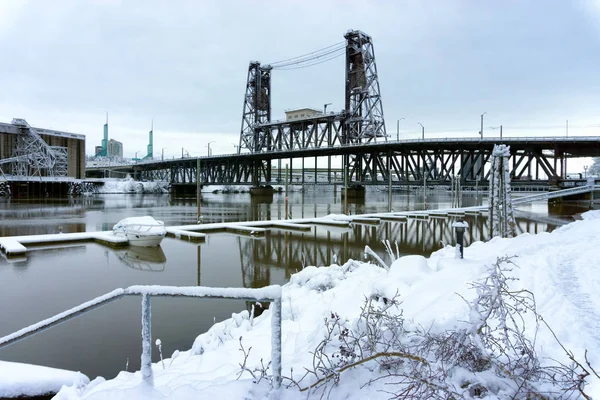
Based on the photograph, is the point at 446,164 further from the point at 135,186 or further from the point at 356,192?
the point at 135,186

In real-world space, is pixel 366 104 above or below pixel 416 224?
above

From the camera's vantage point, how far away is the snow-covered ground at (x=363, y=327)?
3268mm

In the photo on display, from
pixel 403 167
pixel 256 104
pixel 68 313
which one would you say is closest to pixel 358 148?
pixel 403 167

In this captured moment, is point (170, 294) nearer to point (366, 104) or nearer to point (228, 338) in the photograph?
point (228, 338)

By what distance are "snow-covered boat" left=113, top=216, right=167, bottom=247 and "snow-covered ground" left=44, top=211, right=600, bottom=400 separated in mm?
10342

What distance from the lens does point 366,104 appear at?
8056cm

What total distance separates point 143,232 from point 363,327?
51.3 ft

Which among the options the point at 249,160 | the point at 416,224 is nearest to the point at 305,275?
the point at 416,224

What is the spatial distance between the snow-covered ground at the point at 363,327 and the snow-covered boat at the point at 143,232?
10342mm

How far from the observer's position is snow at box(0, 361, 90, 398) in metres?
4.82

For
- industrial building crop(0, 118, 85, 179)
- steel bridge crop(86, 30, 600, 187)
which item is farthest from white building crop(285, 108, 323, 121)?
industrial building crop(0, 118, 85, 179)

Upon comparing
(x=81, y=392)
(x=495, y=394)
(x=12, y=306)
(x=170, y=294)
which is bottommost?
(x=12, y=306)

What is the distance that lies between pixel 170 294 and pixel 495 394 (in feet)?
8.49

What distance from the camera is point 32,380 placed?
4953 mm
